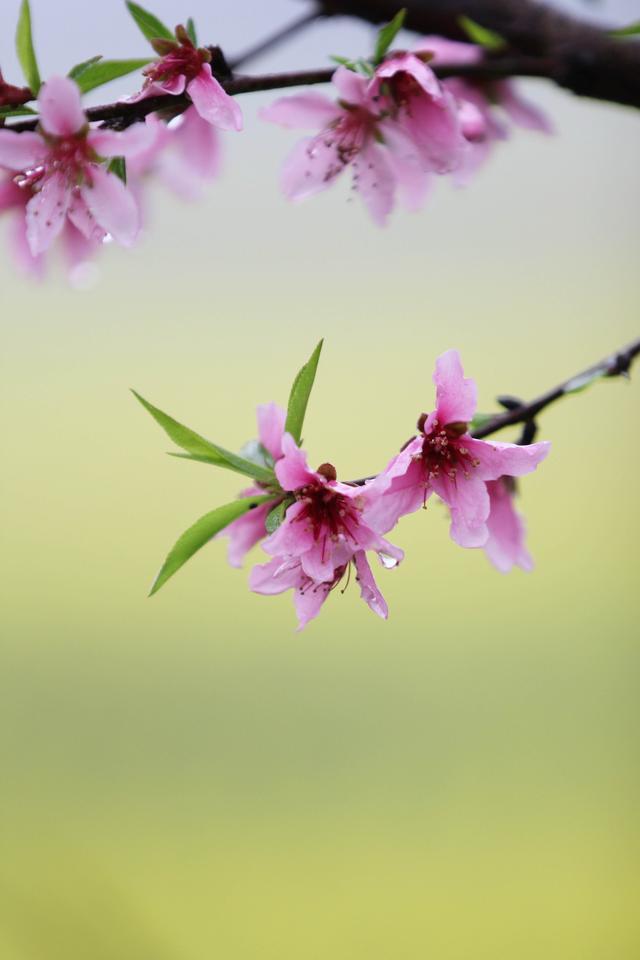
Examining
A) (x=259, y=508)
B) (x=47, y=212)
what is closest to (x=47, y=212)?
(x=47, y=212)

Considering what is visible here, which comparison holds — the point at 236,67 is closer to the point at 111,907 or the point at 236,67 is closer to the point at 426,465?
the point at 426,465

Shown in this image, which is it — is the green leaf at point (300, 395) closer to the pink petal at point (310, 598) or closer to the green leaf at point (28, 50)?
the pink petal at point (310, 598)

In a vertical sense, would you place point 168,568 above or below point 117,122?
below

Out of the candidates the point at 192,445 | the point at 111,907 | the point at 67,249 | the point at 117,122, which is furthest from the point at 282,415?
the point at 111,907

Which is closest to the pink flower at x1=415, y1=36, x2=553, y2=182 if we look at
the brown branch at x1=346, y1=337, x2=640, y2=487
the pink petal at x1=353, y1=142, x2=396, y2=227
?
the pink petal at x1=353, y1=142, x2=396, y2=227

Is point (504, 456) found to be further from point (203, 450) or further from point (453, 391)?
point (203, 450)

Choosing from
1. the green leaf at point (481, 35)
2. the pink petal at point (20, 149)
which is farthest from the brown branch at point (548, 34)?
the pink petal at point (20, 149)
